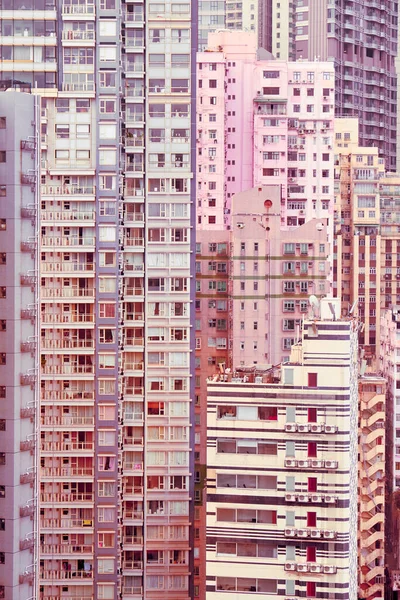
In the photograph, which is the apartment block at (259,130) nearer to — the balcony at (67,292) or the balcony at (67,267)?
the balcony at (67,267)

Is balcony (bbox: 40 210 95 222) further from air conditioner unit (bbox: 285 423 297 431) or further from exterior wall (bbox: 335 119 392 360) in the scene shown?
exterior wall (bbox: 335 119 392 360)

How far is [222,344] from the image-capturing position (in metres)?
135

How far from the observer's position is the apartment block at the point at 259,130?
153 metres

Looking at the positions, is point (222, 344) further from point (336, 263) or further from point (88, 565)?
point (336, 263)

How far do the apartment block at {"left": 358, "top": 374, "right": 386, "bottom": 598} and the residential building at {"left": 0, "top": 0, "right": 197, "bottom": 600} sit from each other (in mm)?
27893

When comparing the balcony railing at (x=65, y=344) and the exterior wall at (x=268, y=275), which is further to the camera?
the exterior wall at (x=268, y=275)

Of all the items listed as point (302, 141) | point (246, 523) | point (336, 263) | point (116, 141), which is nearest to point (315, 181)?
point (302, 141)

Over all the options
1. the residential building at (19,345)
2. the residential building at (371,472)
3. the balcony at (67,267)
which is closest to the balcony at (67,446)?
the balcony at (67,267)

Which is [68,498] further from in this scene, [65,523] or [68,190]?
[68,190]

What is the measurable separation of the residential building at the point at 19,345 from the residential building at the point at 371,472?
173 feet

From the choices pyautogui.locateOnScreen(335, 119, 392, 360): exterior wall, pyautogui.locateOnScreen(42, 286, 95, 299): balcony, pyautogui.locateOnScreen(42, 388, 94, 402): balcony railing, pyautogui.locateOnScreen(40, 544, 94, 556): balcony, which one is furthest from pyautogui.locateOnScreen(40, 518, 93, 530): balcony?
pyautogui.locateOnScreen(335, 119, 392, 360): exterior wall

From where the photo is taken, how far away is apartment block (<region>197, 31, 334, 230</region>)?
152875mm

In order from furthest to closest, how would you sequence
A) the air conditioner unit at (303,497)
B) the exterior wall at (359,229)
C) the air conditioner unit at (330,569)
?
the exterior wall at (359,229), the air conditioner unit at (303,497), the air conditioner unit at (330,569)

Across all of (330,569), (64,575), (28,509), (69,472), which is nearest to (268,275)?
(69,472)
